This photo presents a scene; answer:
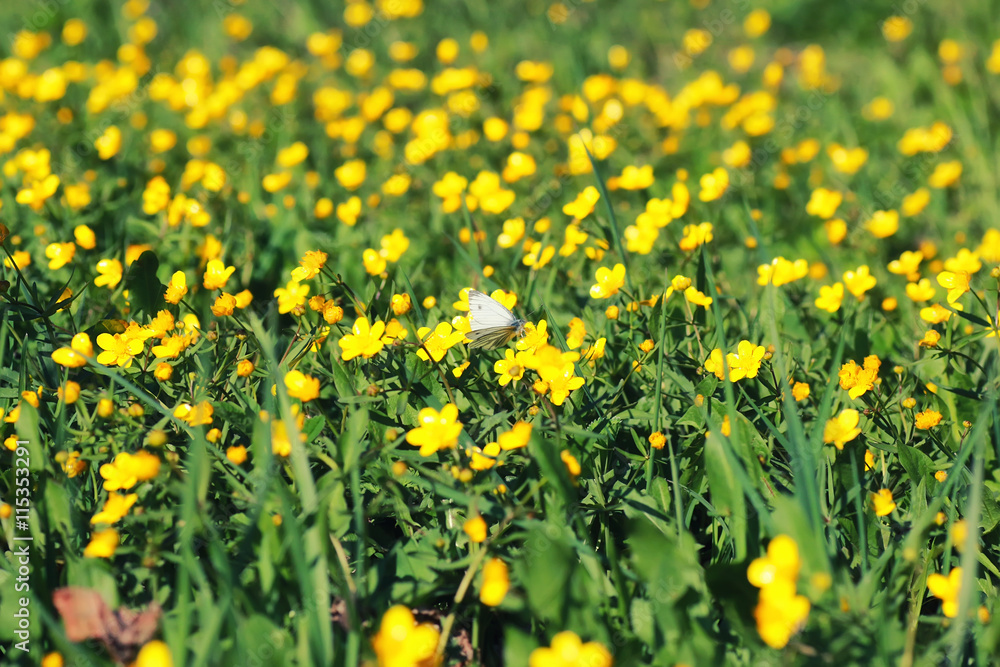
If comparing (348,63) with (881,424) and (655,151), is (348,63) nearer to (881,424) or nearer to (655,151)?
(655,151)

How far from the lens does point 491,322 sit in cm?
224

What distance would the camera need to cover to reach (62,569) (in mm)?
1829

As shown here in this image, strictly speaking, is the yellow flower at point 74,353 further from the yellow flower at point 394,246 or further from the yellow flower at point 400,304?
the yellow flower at point 394,246

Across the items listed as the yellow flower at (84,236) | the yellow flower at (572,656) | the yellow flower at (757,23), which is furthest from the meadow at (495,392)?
the yellow flower at (757,23)

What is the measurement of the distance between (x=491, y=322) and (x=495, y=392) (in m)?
0.21

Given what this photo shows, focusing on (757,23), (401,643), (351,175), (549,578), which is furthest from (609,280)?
(757,23)

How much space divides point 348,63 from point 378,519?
13.1 feet

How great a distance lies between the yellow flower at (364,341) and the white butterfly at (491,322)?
0.26m

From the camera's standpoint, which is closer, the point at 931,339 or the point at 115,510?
the point at 115,510

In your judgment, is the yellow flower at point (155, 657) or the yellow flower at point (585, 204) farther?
the yellow flower at point (585, 204)

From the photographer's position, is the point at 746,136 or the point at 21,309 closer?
the point at 21,309

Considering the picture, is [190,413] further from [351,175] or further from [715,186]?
[715,186]

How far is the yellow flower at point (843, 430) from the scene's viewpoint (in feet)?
6.05

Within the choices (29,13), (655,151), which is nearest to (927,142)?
(655,151)
